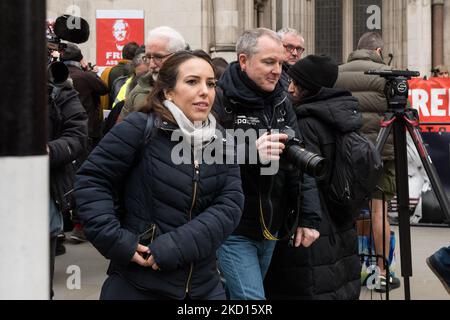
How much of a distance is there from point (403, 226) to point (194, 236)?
3119 mm

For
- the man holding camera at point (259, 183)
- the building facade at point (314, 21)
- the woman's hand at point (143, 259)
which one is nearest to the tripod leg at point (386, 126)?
the man holding camera at point (259, 183)

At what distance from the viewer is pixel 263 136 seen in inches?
161

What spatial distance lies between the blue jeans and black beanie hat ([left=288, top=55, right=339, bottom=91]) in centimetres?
97

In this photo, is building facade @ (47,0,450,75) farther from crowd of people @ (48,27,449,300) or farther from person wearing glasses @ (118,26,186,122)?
crowd of people @ (48,27,449,300)

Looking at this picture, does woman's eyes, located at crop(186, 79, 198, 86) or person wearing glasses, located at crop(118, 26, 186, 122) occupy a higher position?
person wearing glasses, located at crop(118, 26, 186, 122)

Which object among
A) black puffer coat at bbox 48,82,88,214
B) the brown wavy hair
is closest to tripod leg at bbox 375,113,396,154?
black puffer coat at bbox 48,82,88,214

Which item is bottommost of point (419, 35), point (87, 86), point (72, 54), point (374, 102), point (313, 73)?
point (374, 102)

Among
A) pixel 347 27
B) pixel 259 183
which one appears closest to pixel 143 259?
pixel 259 183

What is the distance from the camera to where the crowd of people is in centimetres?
338

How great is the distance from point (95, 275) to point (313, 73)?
352cm

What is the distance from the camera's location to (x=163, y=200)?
11.2 ft

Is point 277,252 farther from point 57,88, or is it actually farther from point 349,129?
point 57,88

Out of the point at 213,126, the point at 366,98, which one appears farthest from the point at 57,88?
the point at 366,98

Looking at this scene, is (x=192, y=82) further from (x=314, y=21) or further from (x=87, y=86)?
(x=314, y=21)
